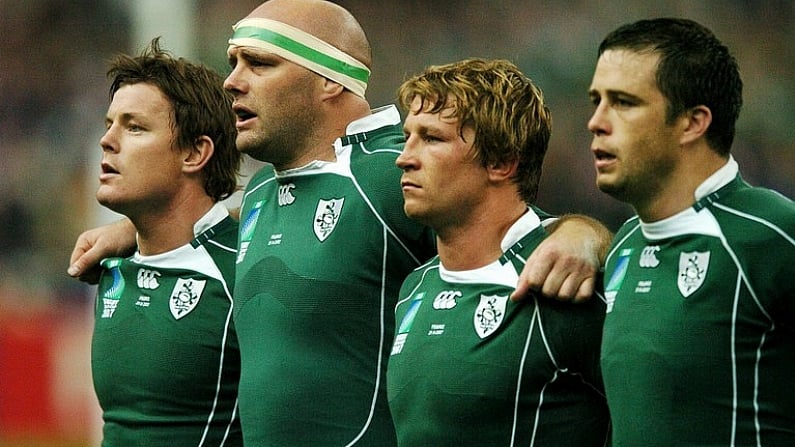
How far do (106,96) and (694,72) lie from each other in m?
8.59

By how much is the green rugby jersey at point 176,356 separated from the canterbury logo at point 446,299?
1.10 meters

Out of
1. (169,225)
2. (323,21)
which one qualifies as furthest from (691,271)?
(169,225)

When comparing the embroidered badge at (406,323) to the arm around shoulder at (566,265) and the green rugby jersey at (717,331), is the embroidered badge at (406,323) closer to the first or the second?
the arm around shoulder at (566,265)

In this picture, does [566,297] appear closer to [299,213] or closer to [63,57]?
[299,213]

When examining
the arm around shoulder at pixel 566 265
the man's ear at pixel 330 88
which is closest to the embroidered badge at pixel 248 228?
the man's ear at pixel 330 88

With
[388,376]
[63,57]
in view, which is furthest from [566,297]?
[63,57]

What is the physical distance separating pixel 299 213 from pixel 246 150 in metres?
0.27

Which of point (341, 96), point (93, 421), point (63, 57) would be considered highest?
point (341, 96)

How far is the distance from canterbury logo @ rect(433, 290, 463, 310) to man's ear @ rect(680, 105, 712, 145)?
887mm

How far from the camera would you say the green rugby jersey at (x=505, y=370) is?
14.0ft

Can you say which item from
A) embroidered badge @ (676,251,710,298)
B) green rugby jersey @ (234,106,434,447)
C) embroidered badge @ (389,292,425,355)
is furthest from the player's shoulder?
green rugby jersey @ (234,106,434,447)

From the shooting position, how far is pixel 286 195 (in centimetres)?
520

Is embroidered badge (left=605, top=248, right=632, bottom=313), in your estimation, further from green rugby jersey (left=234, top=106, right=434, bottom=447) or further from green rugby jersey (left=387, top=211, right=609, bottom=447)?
green rugby jersey (left=234, top=106, right=434, bottom=447)

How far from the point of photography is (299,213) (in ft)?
16.7
